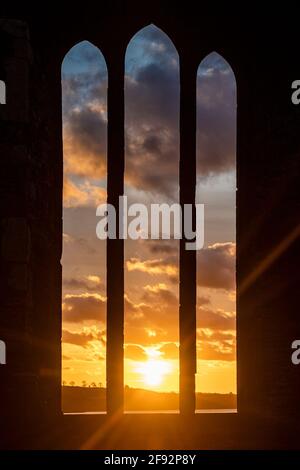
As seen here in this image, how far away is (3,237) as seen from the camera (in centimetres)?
518

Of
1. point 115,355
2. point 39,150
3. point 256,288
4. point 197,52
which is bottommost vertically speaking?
point 115,355

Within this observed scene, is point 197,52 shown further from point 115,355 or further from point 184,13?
point 115,355

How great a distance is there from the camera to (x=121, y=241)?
6.16m

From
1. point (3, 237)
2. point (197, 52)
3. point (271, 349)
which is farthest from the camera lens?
point (197, 52)

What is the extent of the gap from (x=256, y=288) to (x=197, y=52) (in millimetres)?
2091

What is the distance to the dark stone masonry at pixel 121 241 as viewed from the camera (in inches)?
206

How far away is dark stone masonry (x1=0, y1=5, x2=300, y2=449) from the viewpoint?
5.23m

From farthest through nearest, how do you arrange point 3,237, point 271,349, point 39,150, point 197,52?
point 197,52
point 271,349
point 39,150
point 3,237

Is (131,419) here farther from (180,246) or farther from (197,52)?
(197,52)

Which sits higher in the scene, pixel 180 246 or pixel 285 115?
pixel 285 115

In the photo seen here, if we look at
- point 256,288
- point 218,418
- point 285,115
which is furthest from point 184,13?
point 218,418
